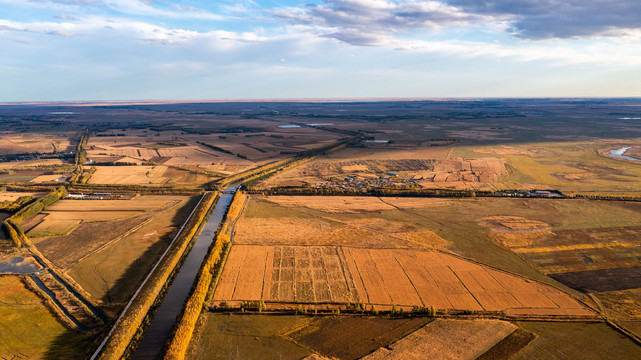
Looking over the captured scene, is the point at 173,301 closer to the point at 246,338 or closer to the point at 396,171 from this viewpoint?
the point at 246,338

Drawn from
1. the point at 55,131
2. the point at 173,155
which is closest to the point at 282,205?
the point at 173,155

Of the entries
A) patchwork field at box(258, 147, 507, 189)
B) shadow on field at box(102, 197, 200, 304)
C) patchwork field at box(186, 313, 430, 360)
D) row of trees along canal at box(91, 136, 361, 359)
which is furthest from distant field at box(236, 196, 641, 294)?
patchwork field at box(186, 313, 430, 360)

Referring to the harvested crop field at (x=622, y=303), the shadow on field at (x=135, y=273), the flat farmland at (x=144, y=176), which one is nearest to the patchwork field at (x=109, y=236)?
the shadow on field at (x=135, y=273)

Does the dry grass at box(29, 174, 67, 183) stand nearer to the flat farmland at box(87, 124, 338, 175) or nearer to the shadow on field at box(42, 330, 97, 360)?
the flat farmland at box(87, 124, 338, 175)

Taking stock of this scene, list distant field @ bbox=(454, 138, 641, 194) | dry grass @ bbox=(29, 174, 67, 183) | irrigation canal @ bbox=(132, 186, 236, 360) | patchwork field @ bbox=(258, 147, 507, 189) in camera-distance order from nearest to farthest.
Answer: irrigation canal @ bbox=(132, 186, 236, 360) → distant field @ bbox=(454, 138, 641, 194) → patchwork field @ bbox=(258, 147, 507, 189) → dry grass @ bbox=(29, 174, 67, 183)

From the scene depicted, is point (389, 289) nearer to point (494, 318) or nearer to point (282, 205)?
point (494, 318)

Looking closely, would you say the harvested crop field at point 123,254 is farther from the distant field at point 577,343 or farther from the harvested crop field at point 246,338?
the distant field at point 577,343
